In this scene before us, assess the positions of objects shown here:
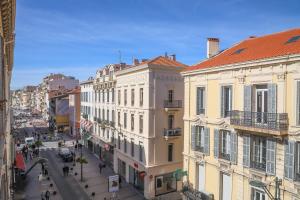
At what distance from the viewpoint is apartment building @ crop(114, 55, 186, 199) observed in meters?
28.1

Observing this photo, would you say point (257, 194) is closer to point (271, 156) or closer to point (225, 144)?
point (271, 156)

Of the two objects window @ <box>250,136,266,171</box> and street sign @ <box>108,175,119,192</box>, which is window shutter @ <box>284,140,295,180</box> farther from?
street sign @ <box>108,175,119,192</box>

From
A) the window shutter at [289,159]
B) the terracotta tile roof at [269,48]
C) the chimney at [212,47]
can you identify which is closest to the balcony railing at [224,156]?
the window shutter at [289,159]

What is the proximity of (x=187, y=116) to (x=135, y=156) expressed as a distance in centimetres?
1116

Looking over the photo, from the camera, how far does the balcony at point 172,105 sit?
1123 inches

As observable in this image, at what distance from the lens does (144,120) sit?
28641 mm

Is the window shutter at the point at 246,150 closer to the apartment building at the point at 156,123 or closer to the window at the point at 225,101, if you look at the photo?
the window at the point at 225,101

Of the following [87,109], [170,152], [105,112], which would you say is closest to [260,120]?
[170,152]

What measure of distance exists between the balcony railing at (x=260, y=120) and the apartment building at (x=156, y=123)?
12006 mm

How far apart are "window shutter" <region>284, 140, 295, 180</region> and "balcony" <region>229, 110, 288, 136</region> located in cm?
62

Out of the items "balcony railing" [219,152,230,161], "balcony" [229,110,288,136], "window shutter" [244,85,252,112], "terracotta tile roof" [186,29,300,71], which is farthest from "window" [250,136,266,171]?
"terracotta tile roof" [186,29,300,71]

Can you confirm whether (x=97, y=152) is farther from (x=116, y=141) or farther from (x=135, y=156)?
(x=135, y=156)

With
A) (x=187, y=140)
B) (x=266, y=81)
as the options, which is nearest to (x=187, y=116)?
(x=187, y=140)

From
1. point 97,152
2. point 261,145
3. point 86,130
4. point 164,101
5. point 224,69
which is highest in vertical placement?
point 224,69
